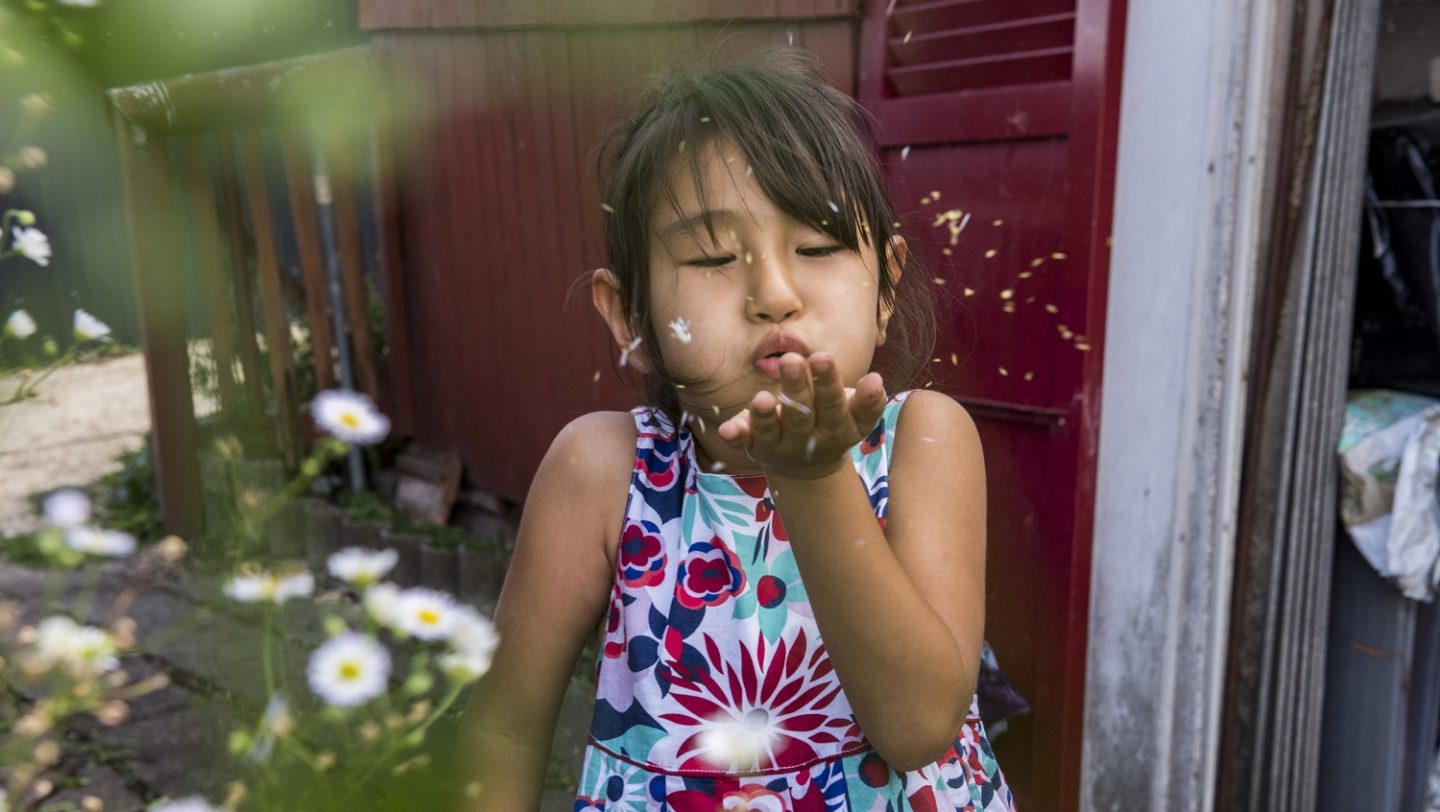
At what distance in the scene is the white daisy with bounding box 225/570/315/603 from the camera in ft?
2.14

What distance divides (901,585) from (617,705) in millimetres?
450

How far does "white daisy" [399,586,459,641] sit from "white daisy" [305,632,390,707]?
0.08ft

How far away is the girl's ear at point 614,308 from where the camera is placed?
1.37 m

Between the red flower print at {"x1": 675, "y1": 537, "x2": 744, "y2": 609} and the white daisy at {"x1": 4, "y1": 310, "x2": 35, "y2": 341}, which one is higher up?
the white daisy at {"x1": 4, "y1": 310, "x2": 35, "y2": 341}

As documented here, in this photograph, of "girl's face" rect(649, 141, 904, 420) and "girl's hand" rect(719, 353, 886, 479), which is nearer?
"girl's hand" rect(719, 353, 886, 479)

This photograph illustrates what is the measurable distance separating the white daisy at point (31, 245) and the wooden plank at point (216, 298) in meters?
0.15

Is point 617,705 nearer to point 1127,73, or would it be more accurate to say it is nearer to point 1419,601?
point 1127,73

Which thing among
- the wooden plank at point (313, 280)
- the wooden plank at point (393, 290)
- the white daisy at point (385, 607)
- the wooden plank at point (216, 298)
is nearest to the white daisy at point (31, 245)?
the wooden plank at point (216, 298)

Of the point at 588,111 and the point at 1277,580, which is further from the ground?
the point at 588,111

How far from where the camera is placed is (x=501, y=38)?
149 inches

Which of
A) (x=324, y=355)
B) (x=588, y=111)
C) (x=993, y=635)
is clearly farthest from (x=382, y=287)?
(x=993, y=635)

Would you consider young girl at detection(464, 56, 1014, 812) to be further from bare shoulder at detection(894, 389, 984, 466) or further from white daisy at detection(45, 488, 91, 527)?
white daisy at detection(45, 488, 91, 527)

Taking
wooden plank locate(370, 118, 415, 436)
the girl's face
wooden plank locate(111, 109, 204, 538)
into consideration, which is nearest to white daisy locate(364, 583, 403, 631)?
the girl's face

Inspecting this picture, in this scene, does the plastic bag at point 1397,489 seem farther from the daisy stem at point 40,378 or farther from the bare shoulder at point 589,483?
the daisy stem at point 40,378
